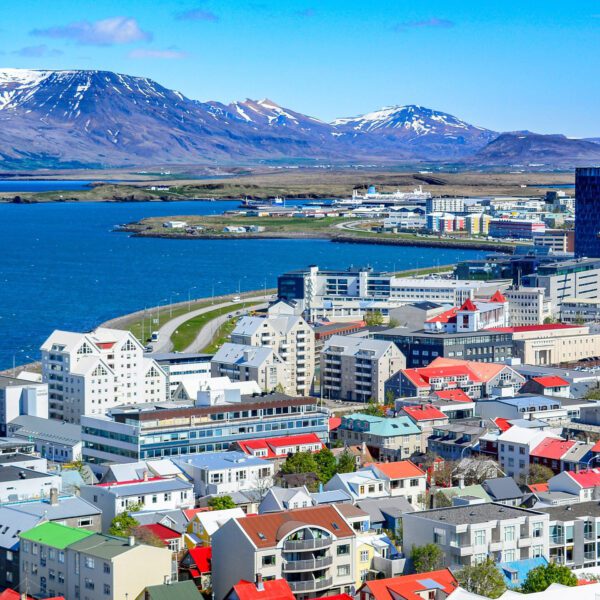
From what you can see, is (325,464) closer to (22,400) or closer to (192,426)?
(192,426)

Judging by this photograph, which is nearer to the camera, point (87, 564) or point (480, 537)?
point (87, 564)

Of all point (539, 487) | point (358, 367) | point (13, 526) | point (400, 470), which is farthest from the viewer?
point (358, 367)

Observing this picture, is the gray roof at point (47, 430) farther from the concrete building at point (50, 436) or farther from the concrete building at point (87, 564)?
the concrete building at point (87, 564)

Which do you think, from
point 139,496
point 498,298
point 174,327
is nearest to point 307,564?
point 139,496

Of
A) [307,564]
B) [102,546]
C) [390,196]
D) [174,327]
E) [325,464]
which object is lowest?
[174,327]

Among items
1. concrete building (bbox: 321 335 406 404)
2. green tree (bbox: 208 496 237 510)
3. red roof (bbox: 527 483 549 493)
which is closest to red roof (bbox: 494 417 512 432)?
red roof (bbox: 527 483 549 493)
